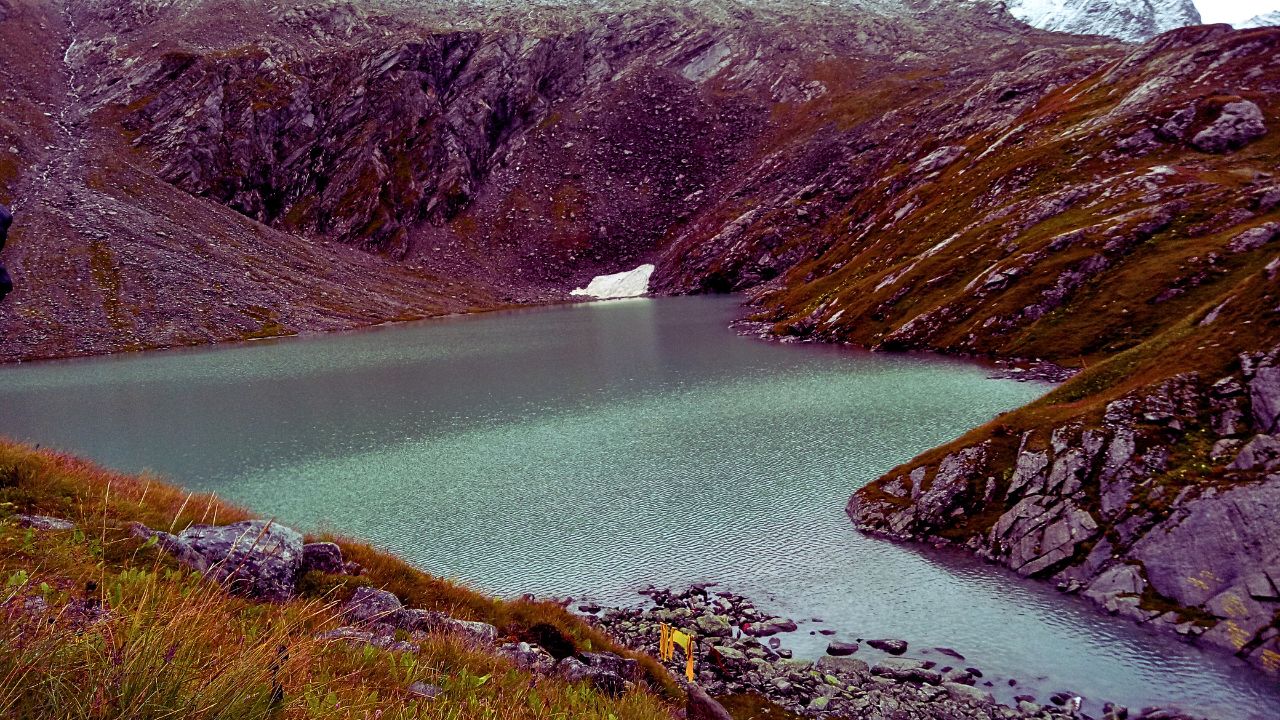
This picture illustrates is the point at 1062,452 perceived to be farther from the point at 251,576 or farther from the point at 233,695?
the point at 233,695

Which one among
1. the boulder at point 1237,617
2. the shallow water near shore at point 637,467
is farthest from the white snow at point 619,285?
the boulder at point 1237,617

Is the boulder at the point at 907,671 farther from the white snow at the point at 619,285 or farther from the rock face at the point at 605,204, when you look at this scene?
the white snow at the point at 619,285

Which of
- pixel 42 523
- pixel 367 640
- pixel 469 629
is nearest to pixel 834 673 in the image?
pixel 469 629

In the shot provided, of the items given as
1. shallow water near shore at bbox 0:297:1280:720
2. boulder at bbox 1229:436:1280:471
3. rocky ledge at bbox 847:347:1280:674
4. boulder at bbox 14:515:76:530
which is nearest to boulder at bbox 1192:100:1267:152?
shallow water near shore at bbox 0:297:1280:720

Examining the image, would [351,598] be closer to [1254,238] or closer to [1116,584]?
[1116,584]

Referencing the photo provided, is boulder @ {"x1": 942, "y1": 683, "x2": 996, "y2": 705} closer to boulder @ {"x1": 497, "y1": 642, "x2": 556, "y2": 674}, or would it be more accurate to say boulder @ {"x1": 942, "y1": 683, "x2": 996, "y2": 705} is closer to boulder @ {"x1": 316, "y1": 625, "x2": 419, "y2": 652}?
boulder @ {"x1": 497, "y1": 642, "x2": 556, "y2": 674}

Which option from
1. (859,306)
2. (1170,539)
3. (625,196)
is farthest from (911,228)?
(625,196)
